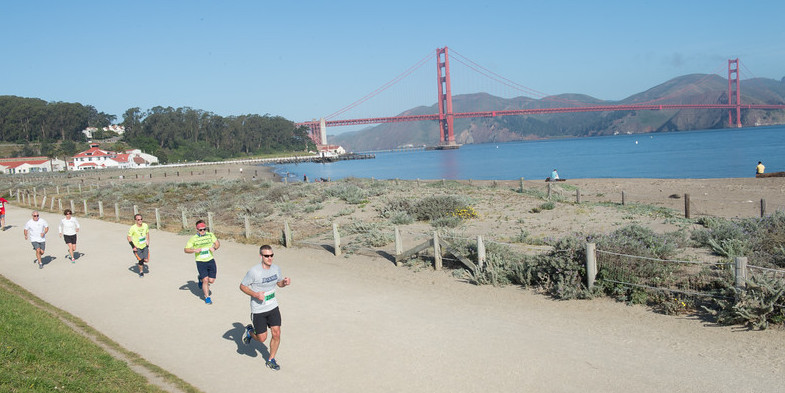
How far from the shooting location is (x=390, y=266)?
42.6 feet

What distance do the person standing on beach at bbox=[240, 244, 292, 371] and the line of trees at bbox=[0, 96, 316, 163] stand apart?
12593 cm

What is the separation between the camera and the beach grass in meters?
5.21

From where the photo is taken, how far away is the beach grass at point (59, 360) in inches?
205

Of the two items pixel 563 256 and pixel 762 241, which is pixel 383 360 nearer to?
pixel 563 256

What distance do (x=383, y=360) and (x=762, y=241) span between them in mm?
7748

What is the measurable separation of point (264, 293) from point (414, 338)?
2.34m

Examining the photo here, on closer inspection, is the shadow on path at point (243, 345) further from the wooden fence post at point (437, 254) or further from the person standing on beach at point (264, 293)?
the wooden fence post at point (437, 254)

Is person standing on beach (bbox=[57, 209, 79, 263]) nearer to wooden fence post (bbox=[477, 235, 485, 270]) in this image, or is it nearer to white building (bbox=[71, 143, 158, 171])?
wooden fence post (bbox=[477, 235, 485, 270])

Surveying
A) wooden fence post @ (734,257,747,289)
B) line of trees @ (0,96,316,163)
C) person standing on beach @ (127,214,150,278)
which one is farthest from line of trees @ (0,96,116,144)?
wooden fence post @ (734,257,747,289)

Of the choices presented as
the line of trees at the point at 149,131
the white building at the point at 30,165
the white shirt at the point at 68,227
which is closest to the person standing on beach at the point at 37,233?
the white shirt at the point at 68,227

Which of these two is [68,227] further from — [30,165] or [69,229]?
[30,165]

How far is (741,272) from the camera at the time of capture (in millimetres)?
7832

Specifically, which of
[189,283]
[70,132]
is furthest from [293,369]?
[70,132]

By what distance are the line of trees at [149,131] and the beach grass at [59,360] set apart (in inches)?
4881
